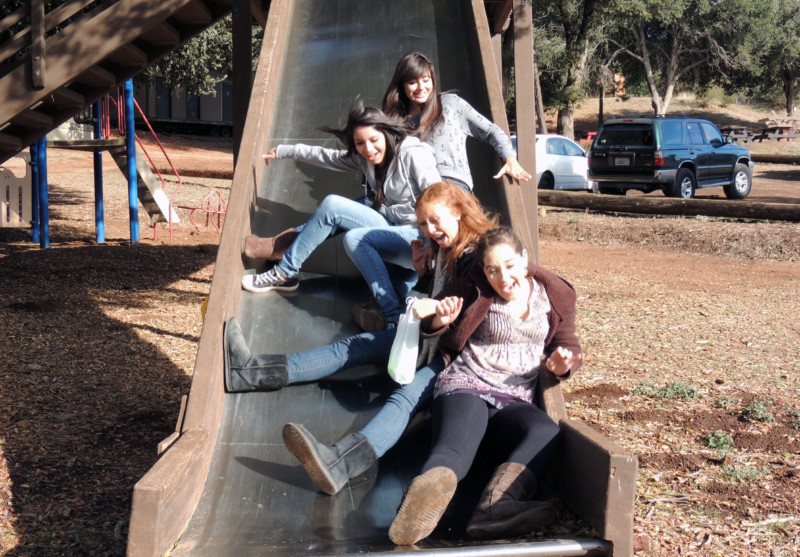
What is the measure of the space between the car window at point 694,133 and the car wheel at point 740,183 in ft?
4.19

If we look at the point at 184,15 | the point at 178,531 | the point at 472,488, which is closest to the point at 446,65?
the point at 184,15

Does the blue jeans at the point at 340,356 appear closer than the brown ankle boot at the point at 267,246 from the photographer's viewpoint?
Yes

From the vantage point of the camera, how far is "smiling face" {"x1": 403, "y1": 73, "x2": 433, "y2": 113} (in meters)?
5.28

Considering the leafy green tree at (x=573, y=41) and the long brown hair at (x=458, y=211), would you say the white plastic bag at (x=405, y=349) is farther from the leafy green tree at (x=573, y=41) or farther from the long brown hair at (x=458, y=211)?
the leafy green tree at (x=573, y=41)

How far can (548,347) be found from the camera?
382cm

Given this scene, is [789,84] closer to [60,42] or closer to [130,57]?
[130,57]

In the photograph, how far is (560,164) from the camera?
62.5 ft

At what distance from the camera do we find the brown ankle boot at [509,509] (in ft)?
10.3

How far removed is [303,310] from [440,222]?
48.9 inches

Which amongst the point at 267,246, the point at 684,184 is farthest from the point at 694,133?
the point at 267,246

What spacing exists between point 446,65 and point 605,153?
39.7 ft

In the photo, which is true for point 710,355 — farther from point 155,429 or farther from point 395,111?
point 155,429

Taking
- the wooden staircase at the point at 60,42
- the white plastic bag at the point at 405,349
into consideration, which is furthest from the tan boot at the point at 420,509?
the wooden staircase at the point at 60,42

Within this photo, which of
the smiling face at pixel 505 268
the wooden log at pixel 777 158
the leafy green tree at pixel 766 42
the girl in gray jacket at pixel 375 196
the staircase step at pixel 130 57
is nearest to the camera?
the smiling face at pixel 505 268
